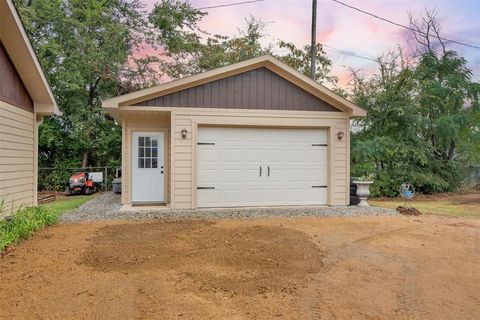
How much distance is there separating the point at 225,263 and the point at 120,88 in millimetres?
12200

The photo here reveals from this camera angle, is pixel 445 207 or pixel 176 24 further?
pixel 176 24

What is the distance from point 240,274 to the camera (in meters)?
3.66

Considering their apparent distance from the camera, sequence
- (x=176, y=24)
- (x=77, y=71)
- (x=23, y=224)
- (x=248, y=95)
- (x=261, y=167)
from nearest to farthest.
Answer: (x=23, y=224), (x=248, y=95), (x=261, y=167), (x=77, y=71), (x=176, y=24)

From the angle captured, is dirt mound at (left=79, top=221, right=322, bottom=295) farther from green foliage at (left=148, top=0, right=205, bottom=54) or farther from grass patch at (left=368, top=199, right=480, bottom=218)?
green foliage at (left=148, top=0, right=205, bottom=54)

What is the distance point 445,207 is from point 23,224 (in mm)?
9691

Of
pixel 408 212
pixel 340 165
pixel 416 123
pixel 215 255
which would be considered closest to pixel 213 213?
pixel 215 255

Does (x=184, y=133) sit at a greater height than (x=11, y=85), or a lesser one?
lesser

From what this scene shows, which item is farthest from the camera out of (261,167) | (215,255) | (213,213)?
(261,167)

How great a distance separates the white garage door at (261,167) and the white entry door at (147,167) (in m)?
1.40

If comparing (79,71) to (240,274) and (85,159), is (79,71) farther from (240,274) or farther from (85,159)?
(240,274)

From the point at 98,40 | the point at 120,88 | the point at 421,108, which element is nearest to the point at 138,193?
the point at 120,88

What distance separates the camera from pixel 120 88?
14.4m

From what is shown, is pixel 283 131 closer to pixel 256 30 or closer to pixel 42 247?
pixel 42 247

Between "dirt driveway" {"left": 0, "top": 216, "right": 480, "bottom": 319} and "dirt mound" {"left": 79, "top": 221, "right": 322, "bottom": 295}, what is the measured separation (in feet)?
0.05
